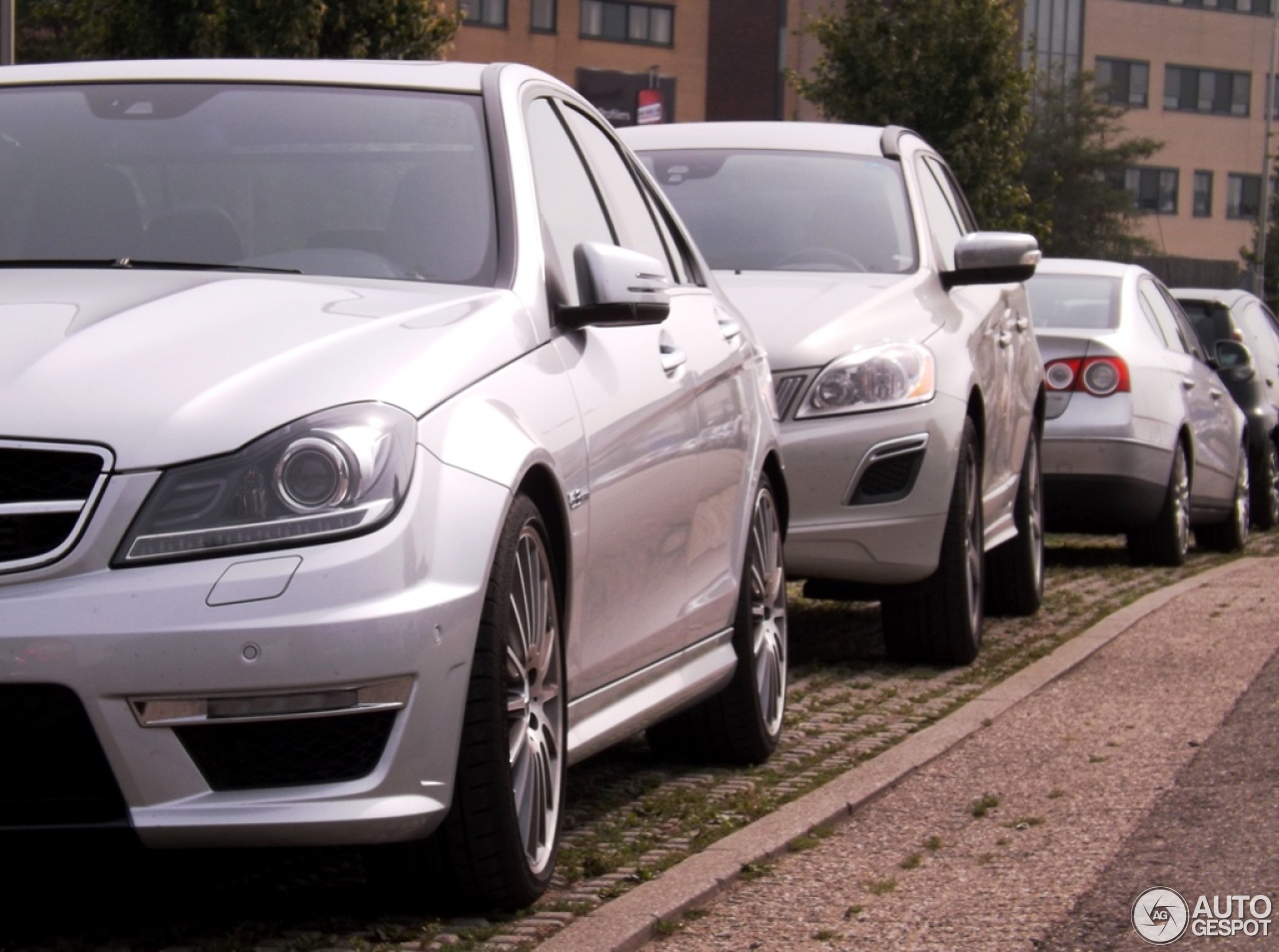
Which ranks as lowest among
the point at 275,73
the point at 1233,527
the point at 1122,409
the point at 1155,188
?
the point at 1155,188

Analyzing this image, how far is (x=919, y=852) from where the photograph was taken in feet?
17.4

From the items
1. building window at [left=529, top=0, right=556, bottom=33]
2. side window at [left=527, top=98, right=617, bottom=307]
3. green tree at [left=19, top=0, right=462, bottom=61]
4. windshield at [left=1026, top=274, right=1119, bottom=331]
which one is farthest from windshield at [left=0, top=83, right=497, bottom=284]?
building window at [left=529, top=0, right=556, bottom=33]

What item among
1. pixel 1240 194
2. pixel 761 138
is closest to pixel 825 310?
pixel 761 138

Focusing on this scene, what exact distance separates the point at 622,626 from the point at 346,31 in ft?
70.6

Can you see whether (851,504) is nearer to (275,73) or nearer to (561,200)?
(561,200)

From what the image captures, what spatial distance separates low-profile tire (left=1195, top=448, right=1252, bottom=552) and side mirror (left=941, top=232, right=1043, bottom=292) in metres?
6.82

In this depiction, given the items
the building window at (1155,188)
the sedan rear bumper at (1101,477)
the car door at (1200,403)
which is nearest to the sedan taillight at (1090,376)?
the sedan rear bumper at (1101,477)

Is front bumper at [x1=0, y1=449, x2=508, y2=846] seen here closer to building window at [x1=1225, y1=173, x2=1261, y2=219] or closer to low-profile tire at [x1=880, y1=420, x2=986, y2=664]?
low-profile tire at [x1=880, y1=420, x2=986, y2=664]

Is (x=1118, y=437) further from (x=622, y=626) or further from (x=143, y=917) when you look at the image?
(x=143, y=917)

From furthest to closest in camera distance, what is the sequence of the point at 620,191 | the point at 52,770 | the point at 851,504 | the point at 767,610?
1. the point at 851,504
2. the point at 767,610
3. the point at 620,191
4. the point at 52,770

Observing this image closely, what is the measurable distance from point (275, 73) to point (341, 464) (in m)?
1.94

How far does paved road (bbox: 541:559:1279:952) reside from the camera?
453 centimetres

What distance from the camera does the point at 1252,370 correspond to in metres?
17.3

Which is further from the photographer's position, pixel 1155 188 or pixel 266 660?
pixel 1155 188
